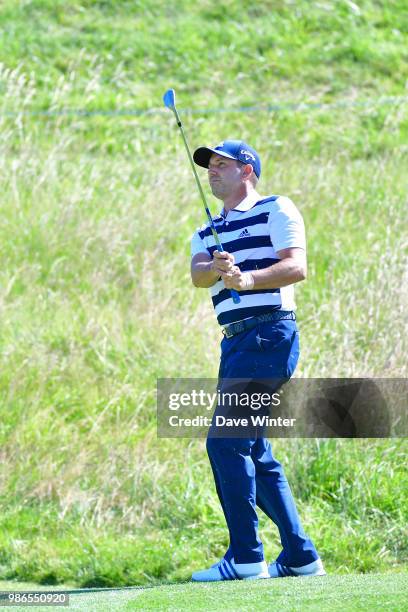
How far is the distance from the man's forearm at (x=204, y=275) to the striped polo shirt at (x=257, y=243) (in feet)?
0.29

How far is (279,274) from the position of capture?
16.6 feet

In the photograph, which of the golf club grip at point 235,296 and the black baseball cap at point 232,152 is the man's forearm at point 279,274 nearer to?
the golf club grip at point 235,296

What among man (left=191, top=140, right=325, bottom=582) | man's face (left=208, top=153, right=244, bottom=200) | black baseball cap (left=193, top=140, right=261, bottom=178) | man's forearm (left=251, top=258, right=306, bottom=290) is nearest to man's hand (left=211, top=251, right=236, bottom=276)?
man (left=191, top=140, right=325, bottom=582)

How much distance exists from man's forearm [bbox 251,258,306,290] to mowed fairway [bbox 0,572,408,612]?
1.32 metres

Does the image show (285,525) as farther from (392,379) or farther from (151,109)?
(151,109)

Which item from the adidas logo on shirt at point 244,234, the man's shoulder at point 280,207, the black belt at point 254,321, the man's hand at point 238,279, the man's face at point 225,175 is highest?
the man's face at point 225,175

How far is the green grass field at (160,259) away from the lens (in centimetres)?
724

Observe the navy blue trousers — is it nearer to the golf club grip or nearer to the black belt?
the black belt

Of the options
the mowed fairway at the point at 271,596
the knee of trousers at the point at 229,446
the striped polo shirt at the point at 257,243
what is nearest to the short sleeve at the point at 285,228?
the striped polo shirt at the point at 257,243

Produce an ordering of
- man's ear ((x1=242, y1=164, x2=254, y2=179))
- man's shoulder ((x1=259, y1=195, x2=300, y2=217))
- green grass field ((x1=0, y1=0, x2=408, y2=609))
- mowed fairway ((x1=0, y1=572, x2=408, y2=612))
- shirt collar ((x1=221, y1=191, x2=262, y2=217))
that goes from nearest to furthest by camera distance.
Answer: mowed fairway ((x1=0, y1=572, x2=408, y2=612))
man's shoulder ((x1=259, y1=195, x2=300, y2=217))
shirt collar ((x1=221, y1=191, x2=262, y2=217))
man's ear ((x1=242, y1=164, x2=254, y2=179))
green grass field ((x1=0, y1=0, x2=408, y2=609))

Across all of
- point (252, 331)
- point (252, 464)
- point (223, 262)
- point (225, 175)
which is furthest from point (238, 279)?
point (252, 464)

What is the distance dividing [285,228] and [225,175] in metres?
0.50

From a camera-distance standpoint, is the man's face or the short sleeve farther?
the man's face

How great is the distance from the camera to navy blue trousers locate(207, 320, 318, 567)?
16.8 feet
